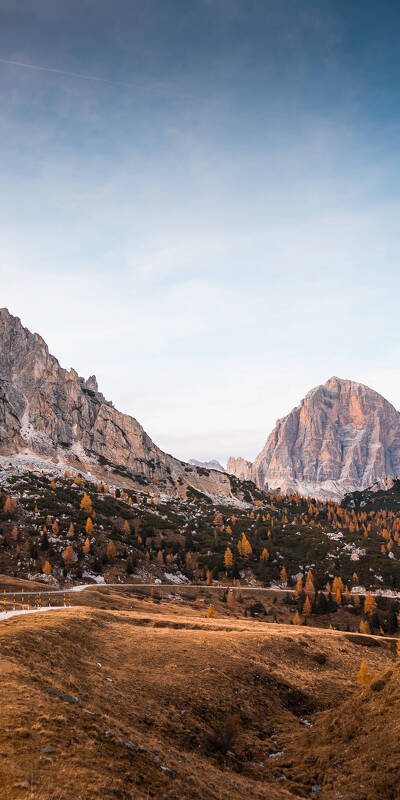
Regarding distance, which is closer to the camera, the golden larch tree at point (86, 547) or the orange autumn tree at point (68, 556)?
the orange autumn tree at point (68, 556)

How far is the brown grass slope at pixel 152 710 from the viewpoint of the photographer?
14.4 metres

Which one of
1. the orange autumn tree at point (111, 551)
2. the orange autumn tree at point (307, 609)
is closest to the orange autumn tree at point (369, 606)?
the orange autumn tree at point (307, 609)

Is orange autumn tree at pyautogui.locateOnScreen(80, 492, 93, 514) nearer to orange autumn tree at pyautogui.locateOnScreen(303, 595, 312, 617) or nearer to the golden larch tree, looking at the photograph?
the golden larch tree

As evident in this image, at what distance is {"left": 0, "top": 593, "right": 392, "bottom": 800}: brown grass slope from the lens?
567 inches

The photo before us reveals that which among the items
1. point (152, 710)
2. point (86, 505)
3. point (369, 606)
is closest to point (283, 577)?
point (369, 606)

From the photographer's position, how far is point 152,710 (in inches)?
979

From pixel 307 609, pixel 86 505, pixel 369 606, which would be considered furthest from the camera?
pixel 86 505

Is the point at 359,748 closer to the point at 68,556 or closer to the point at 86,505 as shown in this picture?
the point at 68,556

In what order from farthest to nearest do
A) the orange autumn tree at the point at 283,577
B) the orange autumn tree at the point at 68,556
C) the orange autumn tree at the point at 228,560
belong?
the orange autumn tree at the point at 228,560, the orange autumn tree at the point at 283,577, the orange autumn tree at the point at 68,556

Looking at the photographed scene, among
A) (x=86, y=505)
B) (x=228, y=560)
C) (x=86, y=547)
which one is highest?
(x=86, y=505)

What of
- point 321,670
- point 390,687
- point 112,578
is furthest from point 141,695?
point 112,578

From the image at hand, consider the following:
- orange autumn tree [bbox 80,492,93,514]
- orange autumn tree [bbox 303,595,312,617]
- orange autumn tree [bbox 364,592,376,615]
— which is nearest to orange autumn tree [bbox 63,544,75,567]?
orange autumn tree [bbox 80,492,93,514]

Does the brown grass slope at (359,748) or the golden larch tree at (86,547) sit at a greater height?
the brown grass slope at (359,748)

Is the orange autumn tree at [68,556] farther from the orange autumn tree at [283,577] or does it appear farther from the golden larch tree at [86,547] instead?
the orange autumn tree at [283,577]
